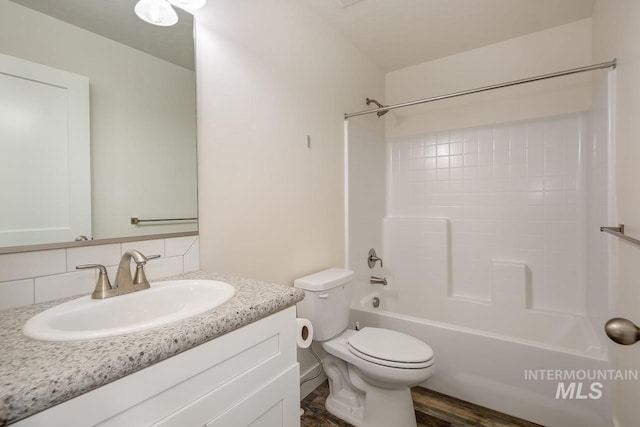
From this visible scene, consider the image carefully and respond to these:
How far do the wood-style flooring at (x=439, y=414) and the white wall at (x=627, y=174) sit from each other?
0.51 metres

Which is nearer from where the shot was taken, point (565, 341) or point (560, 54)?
point (565, 341)

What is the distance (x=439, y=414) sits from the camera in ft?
5.25

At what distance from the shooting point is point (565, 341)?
1.89m

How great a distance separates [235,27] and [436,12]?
1.35 meters

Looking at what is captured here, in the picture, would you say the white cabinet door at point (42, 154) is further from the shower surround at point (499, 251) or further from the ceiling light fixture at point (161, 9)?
the shower surround at point (499, 251)

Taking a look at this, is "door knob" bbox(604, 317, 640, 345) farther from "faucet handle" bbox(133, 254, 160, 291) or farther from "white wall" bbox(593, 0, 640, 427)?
"faucet handle" bbox(133, 254, 160, 291)

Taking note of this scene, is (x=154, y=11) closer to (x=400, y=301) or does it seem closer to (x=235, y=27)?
(x=235, y=27)

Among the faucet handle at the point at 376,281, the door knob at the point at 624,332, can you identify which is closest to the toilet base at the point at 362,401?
the faucet handle at the point at 376,281

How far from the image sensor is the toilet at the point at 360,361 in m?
1.35

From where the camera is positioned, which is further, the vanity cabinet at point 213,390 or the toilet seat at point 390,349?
the toilet seat at point 390,349

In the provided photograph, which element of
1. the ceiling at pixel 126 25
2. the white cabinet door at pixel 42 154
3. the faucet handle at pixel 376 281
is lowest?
the faucet handle at pixel 376 281

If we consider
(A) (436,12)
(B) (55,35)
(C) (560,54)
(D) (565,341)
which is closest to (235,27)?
(B) (55,35)

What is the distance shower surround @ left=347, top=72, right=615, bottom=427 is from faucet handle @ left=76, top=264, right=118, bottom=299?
152 centimetres

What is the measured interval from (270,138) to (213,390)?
119cm
